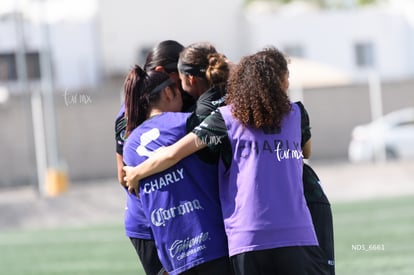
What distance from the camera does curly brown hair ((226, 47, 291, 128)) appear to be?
418 centimetres

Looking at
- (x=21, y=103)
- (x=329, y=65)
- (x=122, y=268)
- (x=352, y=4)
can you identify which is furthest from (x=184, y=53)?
(x=352, y=4)

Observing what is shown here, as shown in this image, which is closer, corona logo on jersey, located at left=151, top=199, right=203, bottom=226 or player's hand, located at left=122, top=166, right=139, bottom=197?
corona logo on jersey, located at left=151, top=199, right=203, bottom=226

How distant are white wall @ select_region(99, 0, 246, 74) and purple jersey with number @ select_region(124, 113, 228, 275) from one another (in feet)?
111

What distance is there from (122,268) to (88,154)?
55.4ft

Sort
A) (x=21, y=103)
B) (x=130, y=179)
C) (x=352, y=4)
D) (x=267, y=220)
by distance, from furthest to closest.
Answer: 1. (x=352, y=4)
2. (x=21, y=103)
3. (x=130, y=179)
4. (x=267, y=220)

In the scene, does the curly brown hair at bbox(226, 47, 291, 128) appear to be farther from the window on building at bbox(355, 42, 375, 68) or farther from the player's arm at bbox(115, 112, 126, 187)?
the window on building at bbox(355, 42, 375, 68)

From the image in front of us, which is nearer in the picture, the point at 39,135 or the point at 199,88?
the point at 199,88

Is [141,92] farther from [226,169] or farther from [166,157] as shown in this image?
[226,169]

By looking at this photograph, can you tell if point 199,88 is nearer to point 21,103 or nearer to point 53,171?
point 53,171

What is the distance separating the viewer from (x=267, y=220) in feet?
13.6

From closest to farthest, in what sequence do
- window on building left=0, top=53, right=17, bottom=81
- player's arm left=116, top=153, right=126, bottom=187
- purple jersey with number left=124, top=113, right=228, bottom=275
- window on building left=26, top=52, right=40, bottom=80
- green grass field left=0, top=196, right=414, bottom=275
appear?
purple jersey with number left=124, top=113, right=228, bottom=275, player's arm left=116, top=153, right=126, bottom=187, green grass field left=0, top=196, right=414, bottom=275, window on building left=26, top=52, right=40, bottom=80, window on building left=0, top=53, right=17, bottom=81

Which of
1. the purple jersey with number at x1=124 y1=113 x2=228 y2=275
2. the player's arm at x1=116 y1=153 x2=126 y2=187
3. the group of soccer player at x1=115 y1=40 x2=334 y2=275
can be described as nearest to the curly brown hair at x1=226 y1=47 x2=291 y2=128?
the group of soccer player at x1=115 y1=40 x2=334 y2=275

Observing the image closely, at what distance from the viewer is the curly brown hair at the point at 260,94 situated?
13.7 ft

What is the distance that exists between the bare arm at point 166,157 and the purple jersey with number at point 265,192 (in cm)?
17
